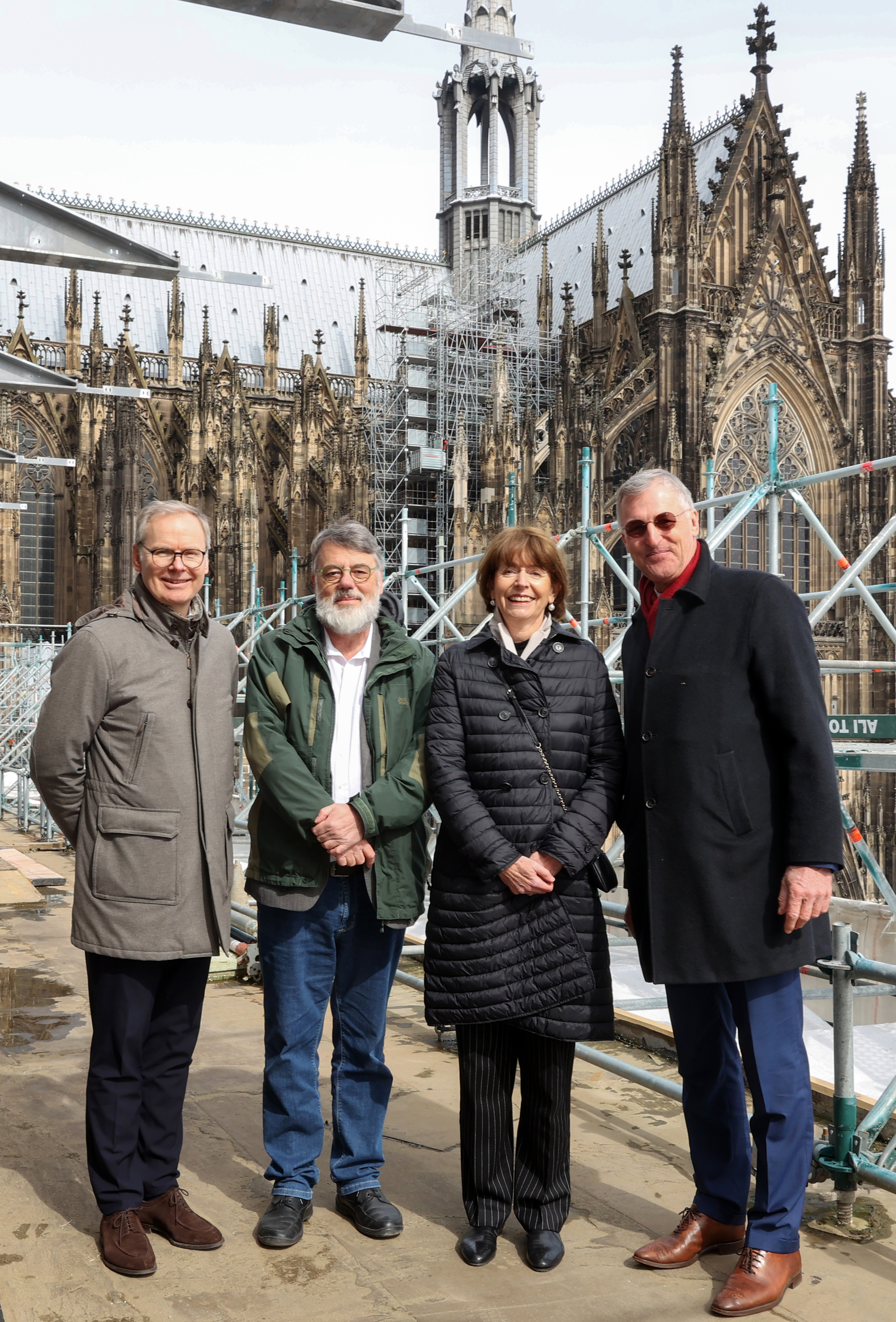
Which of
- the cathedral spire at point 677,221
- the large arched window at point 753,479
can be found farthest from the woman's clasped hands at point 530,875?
the cathedral spire at point 677,221

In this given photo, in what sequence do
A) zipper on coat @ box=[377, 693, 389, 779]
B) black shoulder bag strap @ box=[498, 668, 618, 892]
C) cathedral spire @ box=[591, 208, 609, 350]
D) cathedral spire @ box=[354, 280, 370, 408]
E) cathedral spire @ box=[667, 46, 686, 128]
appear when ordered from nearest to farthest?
black shoulder bag strap @ box=[498, 668, 618, 892] < zipper on coat @ box=[377, 693, 389, 779] < cathedral spire @ box=[667, 46, 686, 128] < cathedral spire @ box=[591, 208, 609, 350] < cathedral spire @ box=[354, 280, 370, 408]

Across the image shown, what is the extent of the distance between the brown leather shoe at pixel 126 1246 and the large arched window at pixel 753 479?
70.6ft

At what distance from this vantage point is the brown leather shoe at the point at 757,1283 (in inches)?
91.0

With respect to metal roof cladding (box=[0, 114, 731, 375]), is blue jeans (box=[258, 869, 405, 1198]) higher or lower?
lower

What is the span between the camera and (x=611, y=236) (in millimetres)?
30625

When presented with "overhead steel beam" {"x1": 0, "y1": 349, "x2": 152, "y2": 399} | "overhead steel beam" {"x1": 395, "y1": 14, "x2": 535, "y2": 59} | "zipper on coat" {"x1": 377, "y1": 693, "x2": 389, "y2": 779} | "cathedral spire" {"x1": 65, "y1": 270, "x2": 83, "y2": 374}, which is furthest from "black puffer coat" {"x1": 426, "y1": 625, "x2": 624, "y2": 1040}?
"cathedral spire" {"x1": 65, "y1": 270, "x2": 83, "y2": 374}

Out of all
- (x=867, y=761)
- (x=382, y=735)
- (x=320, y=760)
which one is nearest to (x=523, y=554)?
(x=382, y=735)

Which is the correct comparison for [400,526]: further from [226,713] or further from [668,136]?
[226,713]

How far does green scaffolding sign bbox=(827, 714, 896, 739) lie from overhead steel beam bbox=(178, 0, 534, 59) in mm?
3364

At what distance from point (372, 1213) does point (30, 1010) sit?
100 inches

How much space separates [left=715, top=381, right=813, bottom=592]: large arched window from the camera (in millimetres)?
23422

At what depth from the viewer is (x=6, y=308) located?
30.3 m

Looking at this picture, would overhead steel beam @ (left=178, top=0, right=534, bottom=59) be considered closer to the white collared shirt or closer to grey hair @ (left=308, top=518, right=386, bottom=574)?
grey hair @ (left=308, top=518, right=386, bottom=574)

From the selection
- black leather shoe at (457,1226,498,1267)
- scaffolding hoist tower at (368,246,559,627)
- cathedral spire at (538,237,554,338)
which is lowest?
black leather shoe at (457,1226,498,1267)
